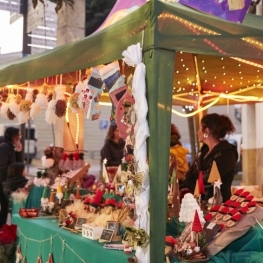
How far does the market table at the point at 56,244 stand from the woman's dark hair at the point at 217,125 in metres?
1.43

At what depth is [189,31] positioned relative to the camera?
7.98 ft

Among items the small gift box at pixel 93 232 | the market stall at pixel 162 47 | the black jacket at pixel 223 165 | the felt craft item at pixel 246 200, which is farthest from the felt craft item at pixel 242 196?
the small gift box at pixel 93 232

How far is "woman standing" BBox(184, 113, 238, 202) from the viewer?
356 cm

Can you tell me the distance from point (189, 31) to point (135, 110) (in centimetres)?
53

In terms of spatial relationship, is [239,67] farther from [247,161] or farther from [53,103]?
[247,161]

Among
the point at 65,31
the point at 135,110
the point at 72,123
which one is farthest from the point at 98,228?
the point at 65,31

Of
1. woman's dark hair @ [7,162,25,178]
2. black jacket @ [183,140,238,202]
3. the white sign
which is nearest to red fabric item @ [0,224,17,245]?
woman's dark hair @ [7,162,25,178]

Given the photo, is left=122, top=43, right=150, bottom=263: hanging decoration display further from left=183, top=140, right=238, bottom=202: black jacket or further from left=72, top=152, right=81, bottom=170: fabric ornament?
left=72, top=152, right=81, bottom=170: fabric ornament

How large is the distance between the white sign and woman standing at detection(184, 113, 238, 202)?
514 centimetres

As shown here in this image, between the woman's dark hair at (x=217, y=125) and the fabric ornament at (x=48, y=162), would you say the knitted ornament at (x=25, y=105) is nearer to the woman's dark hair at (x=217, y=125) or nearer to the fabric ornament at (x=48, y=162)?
the fabric ornament at (x=48, y=162)

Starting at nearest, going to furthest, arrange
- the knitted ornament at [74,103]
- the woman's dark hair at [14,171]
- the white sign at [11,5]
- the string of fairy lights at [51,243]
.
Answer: the string of fairy lights at [51,243] < the knitted ornament at [74,103] < the woman's dark hair at [14,171] < the white sign at [11,5]

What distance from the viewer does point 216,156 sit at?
11.9 ft

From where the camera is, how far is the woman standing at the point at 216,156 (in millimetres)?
3561

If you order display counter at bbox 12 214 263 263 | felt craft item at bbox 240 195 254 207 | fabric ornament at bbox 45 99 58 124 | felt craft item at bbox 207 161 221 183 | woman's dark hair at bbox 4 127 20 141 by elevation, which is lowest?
display counter at bbox 12 214 263 263
